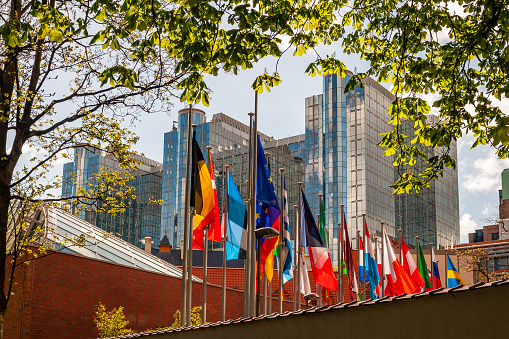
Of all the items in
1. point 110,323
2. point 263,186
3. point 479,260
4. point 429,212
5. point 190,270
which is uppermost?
point 429,212

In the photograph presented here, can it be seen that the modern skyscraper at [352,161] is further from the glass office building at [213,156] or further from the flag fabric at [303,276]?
the flag fabric at [303,276]

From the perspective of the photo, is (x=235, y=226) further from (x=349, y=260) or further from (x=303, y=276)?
(x=349, y=260)

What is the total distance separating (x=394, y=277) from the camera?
31.2 metres

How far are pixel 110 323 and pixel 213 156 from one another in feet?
276

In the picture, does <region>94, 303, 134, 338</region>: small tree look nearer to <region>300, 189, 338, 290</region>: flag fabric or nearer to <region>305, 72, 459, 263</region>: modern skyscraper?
<region>300, 189, 338, 290</region>: flag fabric

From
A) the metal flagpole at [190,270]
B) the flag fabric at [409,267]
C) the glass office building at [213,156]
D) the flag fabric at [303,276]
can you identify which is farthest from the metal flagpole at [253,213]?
the glass office building at [213,156]

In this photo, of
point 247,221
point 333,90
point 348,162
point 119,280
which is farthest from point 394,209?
point 247,221

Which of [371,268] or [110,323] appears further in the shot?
[371,268]

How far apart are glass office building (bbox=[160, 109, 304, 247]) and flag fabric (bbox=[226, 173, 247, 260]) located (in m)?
82.8

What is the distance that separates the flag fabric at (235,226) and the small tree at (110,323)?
877cm

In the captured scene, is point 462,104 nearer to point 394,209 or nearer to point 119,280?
point 119,280

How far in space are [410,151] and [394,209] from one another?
85074 mm

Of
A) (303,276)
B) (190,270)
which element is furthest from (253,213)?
(303,276)

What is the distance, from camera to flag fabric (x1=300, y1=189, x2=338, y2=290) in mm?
23797
